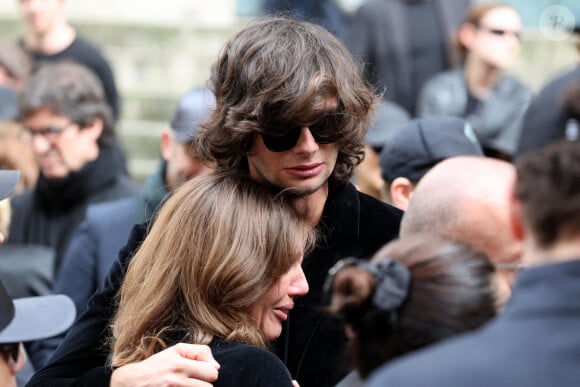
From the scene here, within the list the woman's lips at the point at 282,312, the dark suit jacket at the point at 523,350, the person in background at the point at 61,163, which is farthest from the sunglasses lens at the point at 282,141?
the person in background at the point at 61,163

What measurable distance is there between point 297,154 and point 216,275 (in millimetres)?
429

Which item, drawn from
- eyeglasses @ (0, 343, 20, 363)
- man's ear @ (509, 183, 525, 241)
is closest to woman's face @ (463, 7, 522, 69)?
eyeglasses @ (0, 343, 20, 363)

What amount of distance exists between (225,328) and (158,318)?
0.59 feet

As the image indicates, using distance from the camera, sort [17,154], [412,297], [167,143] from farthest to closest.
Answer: [17,154], [167,143], [412,297]

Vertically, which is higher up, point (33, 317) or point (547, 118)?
point (547, 118)

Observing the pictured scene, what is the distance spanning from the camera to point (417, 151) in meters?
3.99

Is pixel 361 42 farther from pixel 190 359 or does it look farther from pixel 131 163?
pixel 190 359

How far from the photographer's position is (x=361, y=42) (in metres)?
7.80

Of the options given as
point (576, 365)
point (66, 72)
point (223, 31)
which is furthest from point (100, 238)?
point (223, 31)

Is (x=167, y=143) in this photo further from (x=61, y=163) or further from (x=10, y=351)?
(x=10, y=351)

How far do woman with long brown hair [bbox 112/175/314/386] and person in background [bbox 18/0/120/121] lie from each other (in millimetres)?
4502

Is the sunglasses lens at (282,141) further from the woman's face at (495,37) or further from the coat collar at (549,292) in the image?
the woman's face at (495,37)

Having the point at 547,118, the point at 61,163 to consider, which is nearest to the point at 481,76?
the point at 61,163

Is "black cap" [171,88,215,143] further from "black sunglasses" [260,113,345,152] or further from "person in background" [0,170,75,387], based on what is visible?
"black sunglasses" [260,113,345,152]
